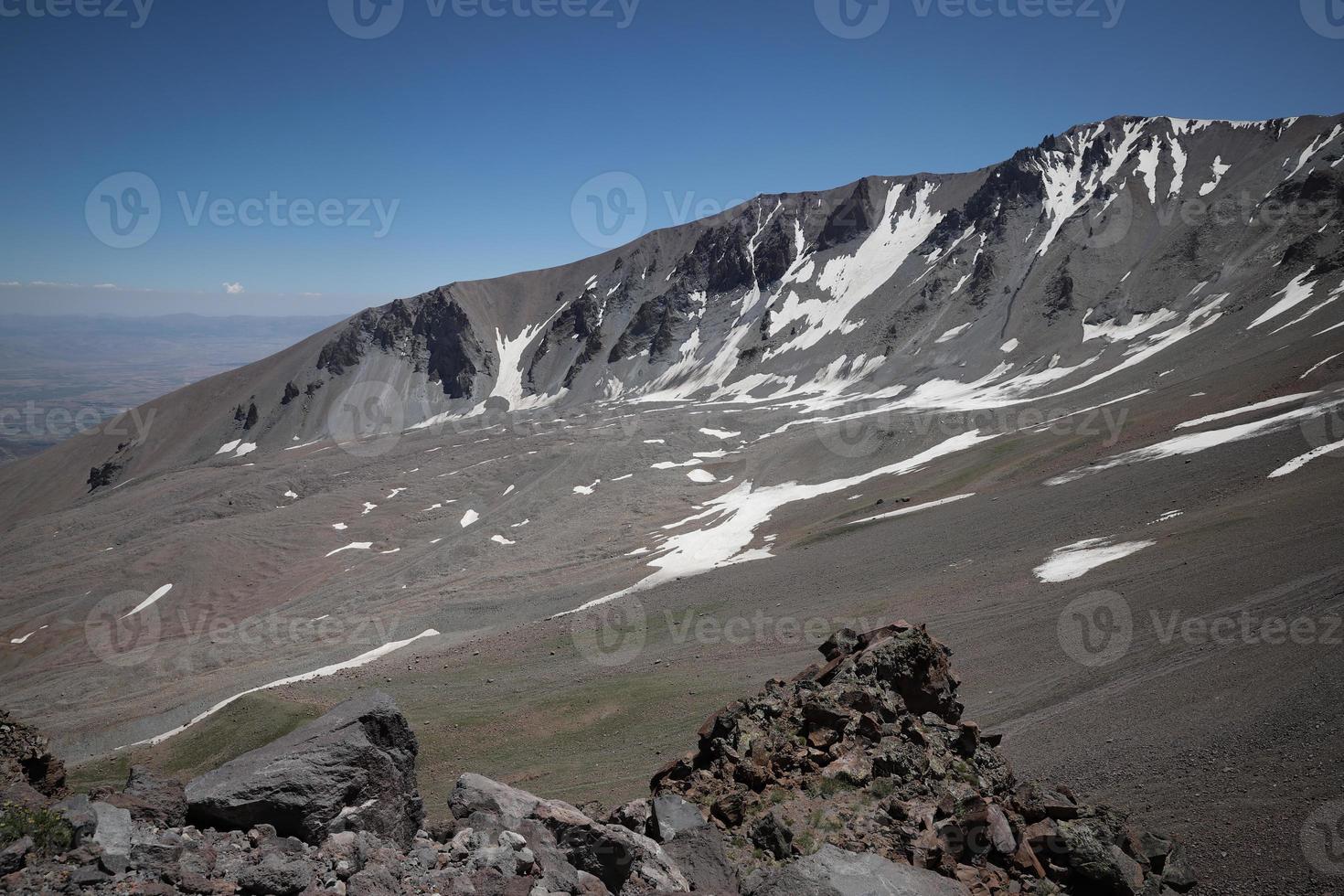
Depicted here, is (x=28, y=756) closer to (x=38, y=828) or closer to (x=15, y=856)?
(x=38, y=828)

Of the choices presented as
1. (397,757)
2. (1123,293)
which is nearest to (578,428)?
(1123,293)

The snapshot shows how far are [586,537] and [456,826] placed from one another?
163 feet

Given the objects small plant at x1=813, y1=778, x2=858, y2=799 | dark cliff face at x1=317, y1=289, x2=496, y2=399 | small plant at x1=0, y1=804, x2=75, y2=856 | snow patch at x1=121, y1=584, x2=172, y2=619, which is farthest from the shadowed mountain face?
small plant at x1=0, y1=804, x2=75, y2=856

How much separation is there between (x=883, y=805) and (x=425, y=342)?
16888cm

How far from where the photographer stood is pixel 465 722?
24.5 m

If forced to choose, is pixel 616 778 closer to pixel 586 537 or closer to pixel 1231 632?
pixel 1231 632
